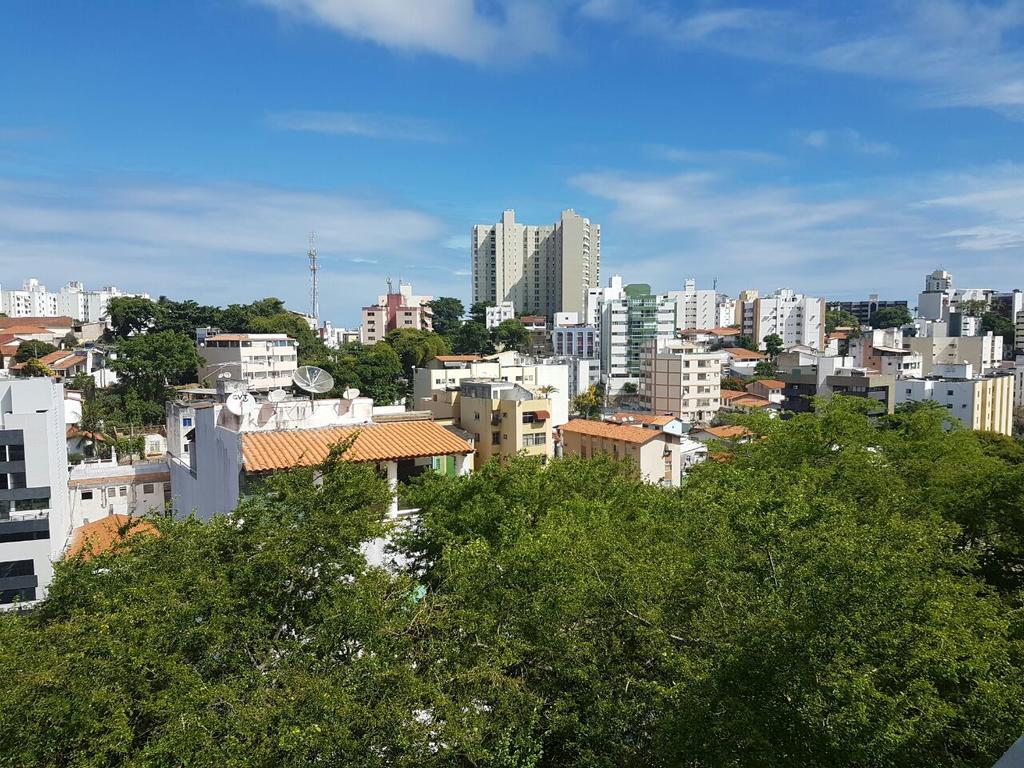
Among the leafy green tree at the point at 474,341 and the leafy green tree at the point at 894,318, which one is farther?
the leafy green tree at the point at 894,318

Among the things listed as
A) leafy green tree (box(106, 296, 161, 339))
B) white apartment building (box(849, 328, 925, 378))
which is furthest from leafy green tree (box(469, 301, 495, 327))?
white apartment building (box(849, 328, 925, 378))

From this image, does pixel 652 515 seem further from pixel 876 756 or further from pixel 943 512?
pixel 876 756

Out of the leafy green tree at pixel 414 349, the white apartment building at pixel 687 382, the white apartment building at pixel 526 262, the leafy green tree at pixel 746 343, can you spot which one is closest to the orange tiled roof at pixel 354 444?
the white apartment building at pixel 687 382

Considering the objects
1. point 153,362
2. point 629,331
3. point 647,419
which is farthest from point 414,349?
point 647,419

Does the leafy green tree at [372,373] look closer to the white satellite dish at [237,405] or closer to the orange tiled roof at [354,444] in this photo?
the white satellite dish at [237,405]

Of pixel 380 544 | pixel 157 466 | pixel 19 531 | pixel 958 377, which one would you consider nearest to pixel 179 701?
pixel 380 544

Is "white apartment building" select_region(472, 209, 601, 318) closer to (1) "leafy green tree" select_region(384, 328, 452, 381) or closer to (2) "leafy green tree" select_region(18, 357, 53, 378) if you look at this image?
(1) "leafy green tree" select_region(384, 328, 452, 381)
